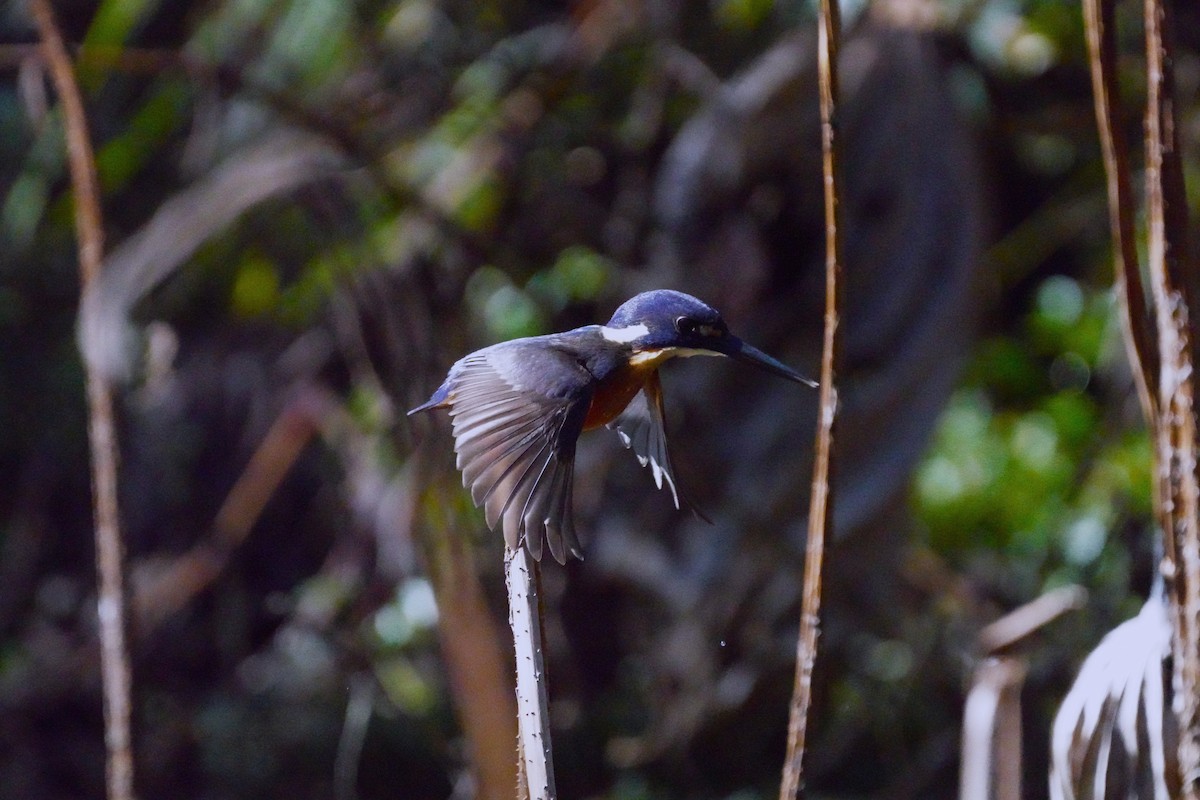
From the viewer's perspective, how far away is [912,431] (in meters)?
3.45

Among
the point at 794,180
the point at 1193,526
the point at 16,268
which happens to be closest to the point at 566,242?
the point at 794,180

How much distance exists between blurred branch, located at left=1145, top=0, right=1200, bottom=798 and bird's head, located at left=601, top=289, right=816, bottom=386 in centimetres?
31

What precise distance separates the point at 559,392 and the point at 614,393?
0.31 ft

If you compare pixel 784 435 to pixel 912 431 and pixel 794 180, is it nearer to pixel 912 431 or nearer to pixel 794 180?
pixel 912 431

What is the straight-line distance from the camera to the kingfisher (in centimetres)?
125

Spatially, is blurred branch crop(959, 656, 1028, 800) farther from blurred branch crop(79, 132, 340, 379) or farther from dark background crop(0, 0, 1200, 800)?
dark background crop(0, 0, 1200, 800)

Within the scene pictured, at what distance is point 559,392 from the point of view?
1311 millimetres

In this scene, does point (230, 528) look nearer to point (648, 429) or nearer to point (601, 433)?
point (601, 433)

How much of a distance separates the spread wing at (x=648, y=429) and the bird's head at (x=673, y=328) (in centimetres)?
7

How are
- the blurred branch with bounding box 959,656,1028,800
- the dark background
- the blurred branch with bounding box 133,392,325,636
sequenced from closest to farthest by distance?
the blurred branch with bounding box 959,656,1028,800 < the dark background < the blurred branch with bounding box 133,392,325,636

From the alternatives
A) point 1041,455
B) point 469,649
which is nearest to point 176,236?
point 469,649

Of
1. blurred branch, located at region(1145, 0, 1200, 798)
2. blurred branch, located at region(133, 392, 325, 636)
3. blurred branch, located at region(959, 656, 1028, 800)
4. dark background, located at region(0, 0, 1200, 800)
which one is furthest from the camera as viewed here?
blurred branch, located at region(133, 392, 325, 636)

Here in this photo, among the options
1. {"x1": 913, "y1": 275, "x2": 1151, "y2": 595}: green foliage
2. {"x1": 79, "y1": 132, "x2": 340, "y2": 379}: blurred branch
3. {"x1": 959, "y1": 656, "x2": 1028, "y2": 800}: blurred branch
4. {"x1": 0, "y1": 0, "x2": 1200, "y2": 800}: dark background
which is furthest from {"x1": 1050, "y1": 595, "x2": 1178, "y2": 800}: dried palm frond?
{"x1": 913, "y1": 275, "x2": 1151, "y2": 595}: green foliage

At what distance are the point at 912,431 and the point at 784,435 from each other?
30 cm
